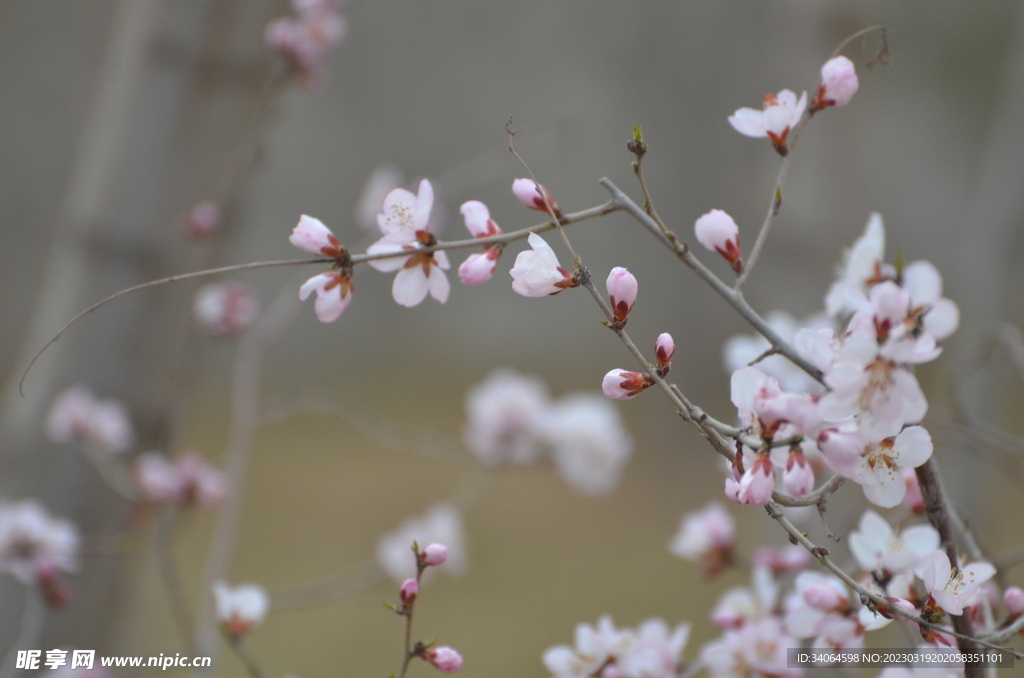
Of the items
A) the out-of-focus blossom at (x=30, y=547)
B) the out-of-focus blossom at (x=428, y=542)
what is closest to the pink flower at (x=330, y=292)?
the out-of-focus blossom at (x=30, y=547)

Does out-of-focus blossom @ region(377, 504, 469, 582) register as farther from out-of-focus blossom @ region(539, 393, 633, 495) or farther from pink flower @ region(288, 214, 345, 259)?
pink flower @ region(288, 214, 345, 259)

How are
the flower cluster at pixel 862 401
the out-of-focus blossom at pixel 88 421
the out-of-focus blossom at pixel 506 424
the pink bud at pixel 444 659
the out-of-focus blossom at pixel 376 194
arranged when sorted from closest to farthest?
the flower cluster at pixel 862 401 < the pink bud at pixel 444 659 < the out-of-focus blossom at pixel 88 421 < the out-of-focus blossom at pixel 376 194 < the out-of-focus blossom at pixel 506 424

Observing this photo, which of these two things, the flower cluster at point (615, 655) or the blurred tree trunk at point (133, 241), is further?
the blurred tree trunk at point (133, 241)

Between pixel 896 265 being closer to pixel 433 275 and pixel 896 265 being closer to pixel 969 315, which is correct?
pixel 433 275

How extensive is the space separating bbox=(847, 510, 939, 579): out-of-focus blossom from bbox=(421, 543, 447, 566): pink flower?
167 mm

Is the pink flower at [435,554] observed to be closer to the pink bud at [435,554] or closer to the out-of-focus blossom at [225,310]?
the pink bud at [435,554]

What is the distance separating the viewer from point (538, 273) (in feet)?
0.81

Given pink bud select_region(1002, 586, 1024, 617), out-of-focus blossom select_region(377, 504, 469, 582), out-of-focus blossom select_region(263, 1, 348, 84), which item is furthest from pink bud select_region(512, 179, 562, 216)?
out-of-focus blossom select_region(377, 504, 469, 582)

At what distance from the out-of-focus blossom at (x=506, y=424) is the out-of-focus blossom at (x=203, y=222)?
1.14 ft

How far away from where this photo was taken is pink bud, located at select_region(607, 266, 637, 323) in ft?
0.83

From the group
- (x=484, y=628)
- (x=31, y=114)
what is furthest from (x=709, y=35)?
(x=31, y=114)

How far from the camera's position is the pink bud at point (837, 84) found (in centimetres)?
28

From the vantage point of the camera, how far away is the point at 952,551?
0.26m

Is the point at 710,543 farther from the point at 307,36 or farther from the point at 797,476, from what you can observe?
the point at 307,36
